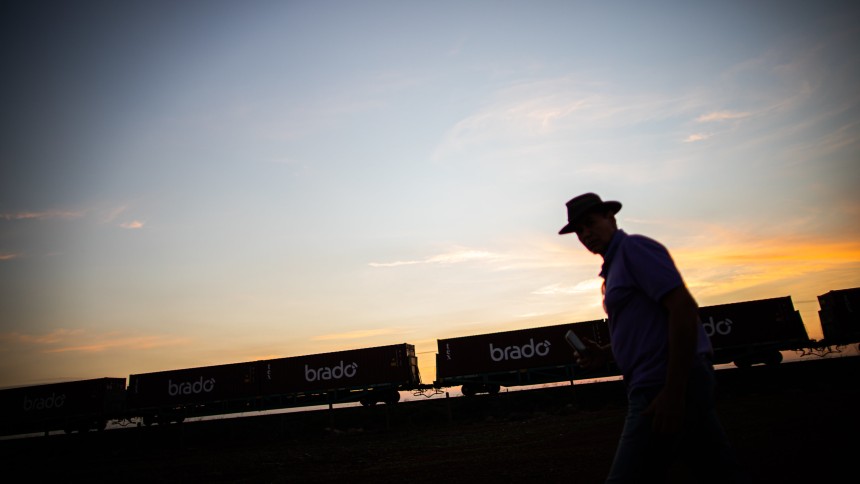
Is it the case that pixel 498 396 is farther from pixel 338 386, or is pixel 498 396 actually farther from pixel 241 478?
pixel 241 478

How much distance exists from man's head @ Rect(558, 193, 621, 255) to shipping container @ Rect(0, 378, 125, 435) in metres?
32.9

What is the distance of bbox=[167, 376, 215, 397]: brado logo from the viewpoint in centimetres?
2530

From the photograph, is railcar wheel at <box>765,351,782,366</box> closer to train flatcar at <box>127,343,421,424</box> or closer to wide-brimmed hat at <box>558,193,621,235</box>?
train flatcar at <box>127,343,421,424</box>

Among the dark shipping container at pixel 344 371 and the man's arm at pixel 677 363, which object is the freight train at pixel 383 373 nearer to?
the dark shipping container at pixel 344 371

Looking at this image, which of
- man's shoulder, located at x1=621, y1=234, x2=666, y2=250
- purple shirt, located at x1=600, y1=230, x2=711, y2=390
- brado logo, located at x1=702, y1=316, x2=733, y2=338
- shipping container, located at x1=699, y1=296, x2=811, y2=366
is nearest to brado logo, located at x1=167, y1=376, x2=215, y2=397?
shipping container, located at x1=699, y1=296, x2=811, y2=366

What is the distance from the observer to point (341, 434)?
63.8 ft

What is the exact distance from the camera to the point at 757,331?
20531 millimetres

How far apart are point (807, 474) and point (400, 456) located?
833cm

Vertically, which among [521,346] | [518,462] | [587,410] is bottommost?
[587,410]

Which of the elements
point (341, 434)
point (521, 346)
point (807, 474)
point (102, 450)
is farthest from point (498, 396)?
point (102, 450)

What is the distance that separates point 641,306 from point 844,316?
27179mm

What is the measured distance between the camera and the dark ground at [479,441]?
7316 mm

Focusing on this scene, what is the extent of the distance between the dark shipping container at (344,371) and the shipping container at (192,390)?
1.29m

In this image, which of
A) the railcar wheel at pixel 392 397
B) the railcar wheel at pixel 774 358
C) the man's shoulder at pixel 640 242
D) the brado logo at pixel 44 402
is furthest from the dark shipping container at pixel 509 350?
the brado logo at pixel 44 402
